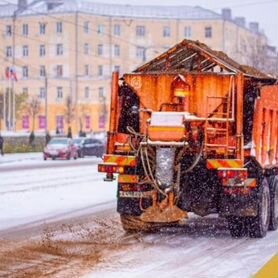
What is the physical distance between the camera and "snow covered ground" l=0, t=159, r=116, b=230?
17.9 metres

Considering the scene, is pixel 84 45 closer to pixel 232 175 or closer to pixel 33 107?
pixel 33 107

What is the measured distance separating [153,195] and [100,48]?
259 ft

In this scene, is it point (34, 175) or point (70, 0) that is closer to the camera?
point (34, 175)

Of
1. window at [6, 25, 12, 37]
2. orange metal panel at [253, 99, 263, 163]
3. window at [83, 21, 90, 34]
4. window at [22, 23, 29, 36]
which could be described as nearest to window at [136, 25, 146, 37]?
window at [83, 21, 90, 34]

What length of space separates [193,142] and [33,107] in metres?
74.9

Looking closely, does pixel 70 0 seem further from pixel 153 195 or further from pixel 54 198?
pixel 153 195

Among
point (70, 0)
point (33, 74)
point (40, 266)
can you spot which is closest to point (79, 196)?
point (40, 266)

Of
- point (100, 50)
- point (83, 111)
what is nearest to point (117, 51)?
point (100, 50)

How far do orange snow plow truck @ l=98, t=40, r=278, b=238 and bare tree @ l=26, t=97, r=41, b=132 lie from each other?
2892 inches

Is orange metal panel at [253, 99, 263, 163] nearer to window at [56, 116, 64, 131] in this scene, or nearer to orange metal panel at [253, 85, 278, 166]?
orange metal panel at [253, 85, 278, 166]

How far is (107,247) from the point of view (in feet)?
42.4

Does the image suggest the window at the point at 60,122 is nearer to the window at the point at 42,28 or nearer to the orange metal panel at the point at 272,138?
the window at the point at 42,28

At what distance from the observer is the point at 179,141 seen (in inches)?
526

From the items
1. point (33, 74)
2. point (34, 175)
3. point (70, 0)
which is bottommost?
point (34, 175)
